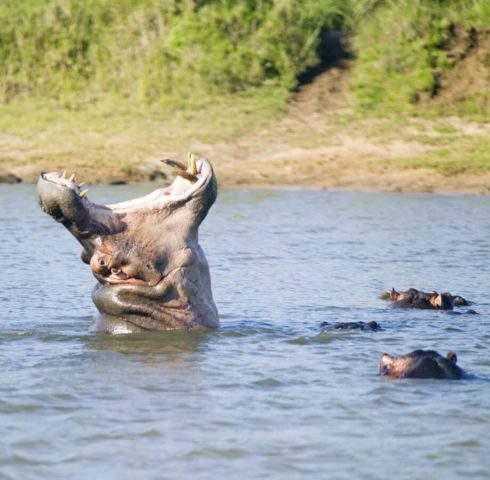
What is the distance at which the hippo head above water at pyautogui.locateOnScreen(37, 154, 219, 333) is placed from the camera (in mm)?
8977

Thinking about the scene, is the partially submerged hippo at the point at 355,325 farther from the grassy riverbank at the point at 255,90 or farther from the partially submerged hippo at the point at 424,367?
the grassy riverbank at the point at 255,90

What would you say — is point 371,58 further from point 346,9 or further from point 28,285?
point 28,285

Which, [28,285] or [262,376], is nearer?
[262,376]

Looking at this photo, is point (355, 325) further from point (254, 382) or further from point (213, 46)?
point (213, 46)

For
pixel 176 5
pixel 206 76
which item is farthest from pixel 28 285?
pixel 176 5

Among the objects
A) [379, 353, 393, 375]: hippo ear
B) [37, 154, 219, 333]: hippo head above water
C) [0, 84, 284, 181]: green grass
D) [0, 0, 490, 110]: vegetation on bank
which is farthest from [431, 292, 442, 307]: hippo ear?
[0, 0, 490, 110]: vegetation on bank

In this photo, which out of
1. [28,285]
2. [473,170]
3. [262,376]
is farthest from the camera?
[473,170]

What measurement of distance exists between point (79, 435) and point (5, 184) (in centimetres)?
1361

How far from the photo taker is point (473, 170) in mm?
20188

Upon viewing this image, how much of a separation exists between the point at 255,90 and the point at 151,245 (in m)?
13.5

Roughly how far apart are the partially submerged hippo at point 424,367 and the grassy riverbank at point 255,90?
11629 mm

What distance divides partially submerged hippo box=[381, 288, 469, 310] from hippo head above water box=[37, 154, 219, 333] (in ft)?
8.06

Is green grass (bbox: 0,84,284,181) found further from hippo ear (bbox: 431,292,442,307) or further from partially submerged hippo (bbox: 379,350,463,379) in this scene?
partially submerged hippo (bbox: 379,350,463,379)

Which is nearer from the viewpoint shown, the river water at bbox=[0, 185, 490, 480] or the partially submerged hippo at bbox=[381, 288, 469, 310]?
the river water at bbox=[0, 185, 490, 480]
